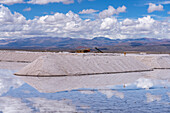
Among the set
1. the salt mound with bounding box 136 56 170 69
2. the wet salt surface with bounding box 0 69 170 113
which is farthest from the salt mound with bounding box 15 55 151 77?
the wet salt surface with bounding box 0 69 170 113

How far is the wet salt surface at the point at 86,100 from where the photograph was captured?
16625mm

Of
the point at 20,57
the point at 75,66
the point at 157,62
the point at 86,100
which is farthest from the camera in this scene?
the point at 20,57

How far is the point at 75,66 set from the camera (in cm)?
→ 3894

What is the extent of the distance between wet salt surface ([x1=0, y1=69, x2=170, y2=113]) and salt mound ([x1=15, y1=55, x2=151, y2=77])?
10750 mm

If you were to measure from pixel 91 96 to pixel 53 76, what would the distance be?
14580 mm

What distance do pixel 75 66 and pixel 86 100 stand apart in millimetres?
19628

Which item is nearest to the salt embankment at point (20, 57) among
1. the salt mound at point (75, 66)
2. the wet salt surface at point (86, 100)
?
the salt mound at point (75, 66)

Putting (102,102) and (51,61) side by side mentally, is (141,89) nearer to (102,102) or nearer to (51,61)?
(102,102)

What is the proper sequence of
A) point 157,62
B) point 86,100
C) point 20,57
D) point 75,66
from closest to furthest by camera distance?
1. point 86,100
2. point 75,66
3. point 157,62
4. point 20,57

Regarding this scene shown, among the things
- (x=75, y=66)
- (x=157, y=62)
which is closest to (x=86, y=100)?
(x=75, y=66)

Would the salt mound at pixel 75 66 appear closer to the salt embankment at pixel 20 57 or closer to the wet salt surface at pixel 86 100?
the wet salt surface at pixel 86 100

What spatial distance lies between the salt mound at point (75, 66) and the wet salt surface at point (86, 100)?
10750 mm

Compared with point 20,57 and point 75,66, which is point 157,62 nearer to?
point 75,66

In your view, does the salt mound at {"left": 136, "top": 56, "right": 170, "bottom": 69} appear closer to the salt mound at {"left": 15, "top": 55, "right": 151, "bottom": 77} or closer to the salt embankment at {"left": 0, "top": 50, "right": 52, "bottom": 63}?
the salt mound at {"left": 15, "top": 55, "right": 151, "bottom": 77}
